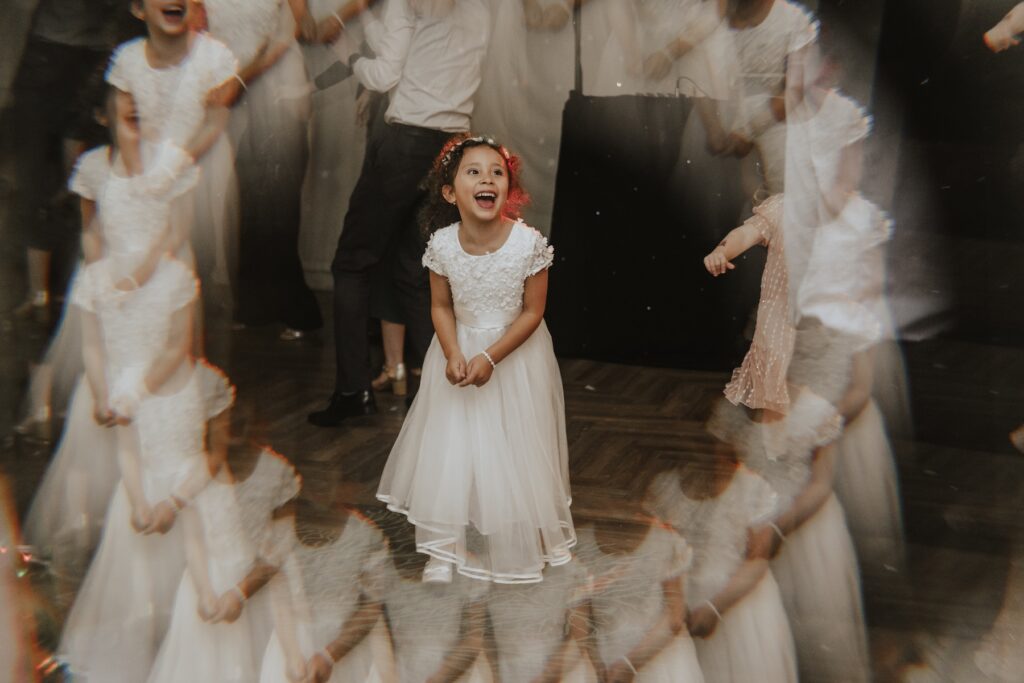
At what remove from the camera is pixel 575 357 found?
1.41 m

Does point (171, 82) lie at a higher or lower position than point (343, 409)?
higher

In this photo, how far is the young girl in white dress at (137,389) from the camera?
37.8 inches

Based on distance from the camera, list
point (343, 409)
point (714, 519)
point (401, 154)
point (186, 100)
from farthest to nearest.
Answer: point (343, 409) < point (401, 154) < point (714, 519) < point (186, 100)

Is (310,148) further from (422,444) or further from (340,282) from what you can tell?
(422,444)

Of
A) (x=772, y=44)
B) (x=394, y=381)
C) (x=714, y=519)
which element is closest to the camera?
(x=772, y=44)

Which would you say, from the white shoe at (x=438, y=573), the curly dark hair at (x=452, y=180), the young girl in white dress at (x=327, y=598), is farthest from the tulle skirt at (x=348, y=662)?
the curly dark hair at (x=452, y=180)

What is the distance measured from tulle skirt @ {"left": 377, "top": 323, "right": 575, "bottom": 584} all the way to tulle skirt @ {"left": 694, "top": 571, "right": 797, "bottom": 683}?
0.64 ft

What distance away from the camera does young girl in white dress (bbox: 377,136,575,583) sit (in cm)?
100

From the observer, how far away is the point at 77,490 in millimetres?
1044

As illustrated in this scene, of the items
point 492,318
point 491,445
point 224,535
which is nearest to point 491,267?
point 492,318

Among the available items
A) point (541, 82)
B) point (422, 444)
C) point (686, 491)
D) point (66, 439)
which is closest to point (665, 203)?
point (541, 82)

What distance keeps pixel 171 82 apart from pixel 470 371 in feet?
1.27

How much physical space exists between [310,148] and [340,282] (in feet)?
0.56

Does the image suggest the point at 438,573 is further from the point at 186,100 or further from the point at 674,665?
the point at 186,100
